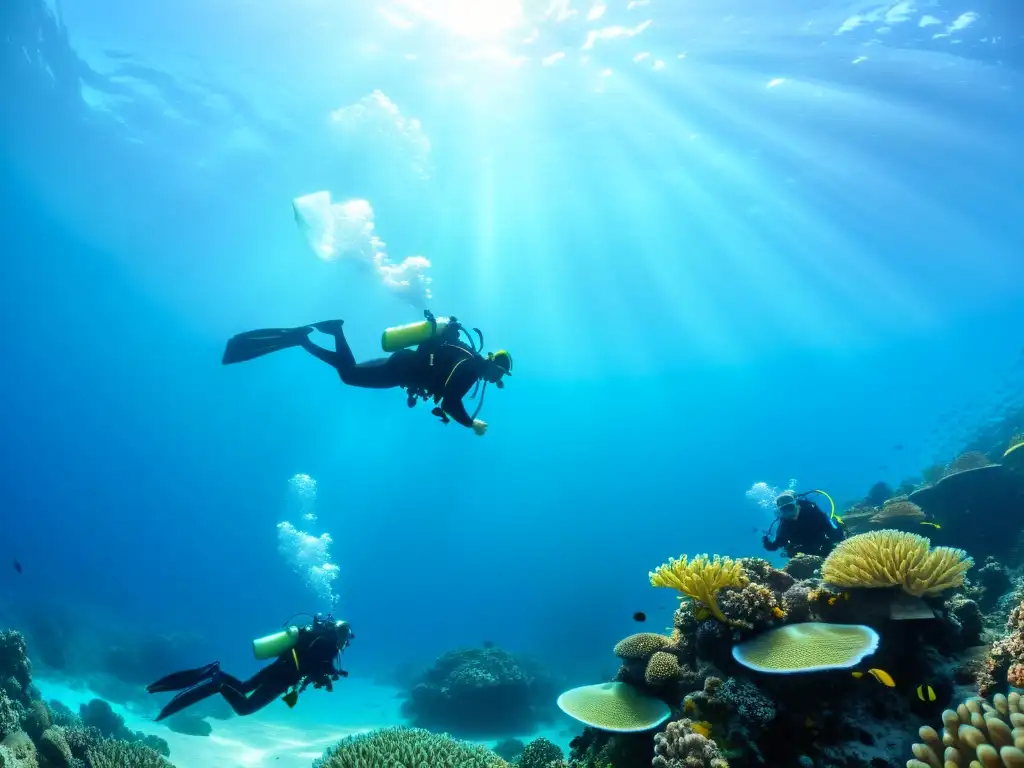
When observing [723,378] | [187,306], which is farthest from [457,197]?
[723,378]

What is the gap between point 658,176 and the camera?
3294cm

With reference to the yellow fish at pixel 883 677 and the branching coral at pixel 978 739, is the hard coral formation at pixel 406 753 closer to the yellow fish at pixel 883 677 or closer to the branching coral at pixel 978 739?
the yellow fish at pixel 883 677

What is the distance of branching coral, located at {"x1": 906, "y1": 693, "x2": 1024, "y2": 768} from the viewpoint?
2.96m

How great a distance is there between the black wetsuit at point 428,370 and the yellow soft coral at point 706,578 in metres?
3.55

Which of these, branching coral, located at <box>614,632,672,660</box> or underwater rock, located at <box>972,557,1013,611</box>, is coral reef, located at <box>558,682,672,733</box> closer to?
branching coral, located at <box>614,632,672,660</box>

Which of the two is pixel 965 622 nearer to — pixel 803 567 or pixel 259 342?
pixel 803 567

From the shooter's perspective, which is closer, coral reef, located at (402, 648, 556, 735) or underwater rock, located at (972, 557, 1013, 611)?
underwater rock, located at (972, 557, 1013, 611)

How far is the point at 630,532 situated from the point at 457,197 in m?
88.2

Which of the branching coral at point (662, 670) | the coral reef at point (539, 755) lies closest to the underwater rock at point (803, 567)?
the branching coral at point (662, 670)

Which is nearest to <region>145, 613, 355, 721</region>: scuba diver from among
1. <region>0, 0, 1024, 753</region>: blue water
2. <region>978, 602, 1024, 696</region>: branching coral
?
<region>978, 602, 1024, 696</region>: branching coral

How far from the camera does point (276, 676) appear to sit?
24.8 ft

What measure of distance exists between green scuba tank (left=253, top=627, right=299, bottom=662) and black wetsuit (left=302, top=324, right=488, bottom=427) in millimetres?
3998

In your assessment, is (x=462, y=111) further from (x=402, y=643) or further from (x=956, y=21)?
(x=402, y=643)

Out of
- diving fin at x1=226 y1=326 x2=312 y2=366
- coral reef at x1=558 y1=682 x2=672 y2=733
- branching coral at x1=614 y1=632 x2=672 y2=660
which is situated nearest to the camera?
coral reef at x1=558 y1=682 x2=672 y2=733
